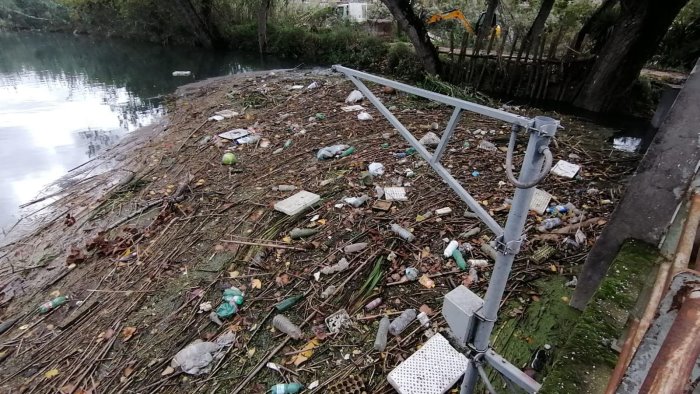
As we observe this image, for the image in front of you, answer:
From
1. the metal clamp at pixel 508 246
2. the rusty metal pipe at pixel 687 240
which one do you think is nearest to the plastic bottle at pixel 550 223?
the rusty metal pipe at pixel 687 240

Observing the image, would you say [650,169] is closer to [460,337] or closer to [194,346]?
[460,337]

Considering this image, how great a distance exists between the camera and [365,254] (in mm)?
3113

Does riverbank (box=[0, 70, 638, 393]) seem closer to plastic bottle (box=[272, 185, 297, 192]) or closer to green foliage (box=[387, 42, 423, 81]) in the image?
plastic bottle (box=[272, 185, 297, 192])

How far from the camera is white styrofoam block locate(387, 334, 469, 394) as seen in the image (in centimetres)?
210

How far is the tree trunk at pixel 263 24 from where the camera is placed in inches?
543

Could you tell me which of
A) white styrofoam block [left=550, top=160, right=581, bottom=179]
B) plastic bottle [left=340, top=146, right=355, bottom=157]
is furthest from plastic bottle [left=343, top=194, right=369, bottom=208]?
white styrofoam block [left=550, top=160, right=581, bottom=179]

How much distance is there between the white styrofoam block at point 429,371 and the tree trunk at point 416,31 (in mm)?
7356

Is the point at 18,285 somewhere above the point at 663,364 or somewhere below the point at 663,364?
below

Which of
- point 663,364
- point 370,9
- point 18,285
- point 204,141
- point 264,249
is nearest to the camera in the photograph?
point 663,364

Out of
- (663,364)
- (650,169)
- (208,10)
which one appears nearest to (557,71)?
(650,169)

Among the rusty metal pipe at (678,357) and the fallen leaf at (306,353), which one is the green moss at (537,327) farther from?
the rusty metal pipe at (678,357)

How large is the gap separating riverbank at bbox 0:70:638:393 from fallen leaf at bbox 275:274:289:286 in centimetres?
3

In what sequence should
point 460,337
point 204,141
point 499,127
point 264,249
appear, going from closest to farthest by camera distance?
point 460,337 → point 264,249 → point 499,127 → point 204,141

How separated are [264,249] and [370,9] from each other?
15.4m
